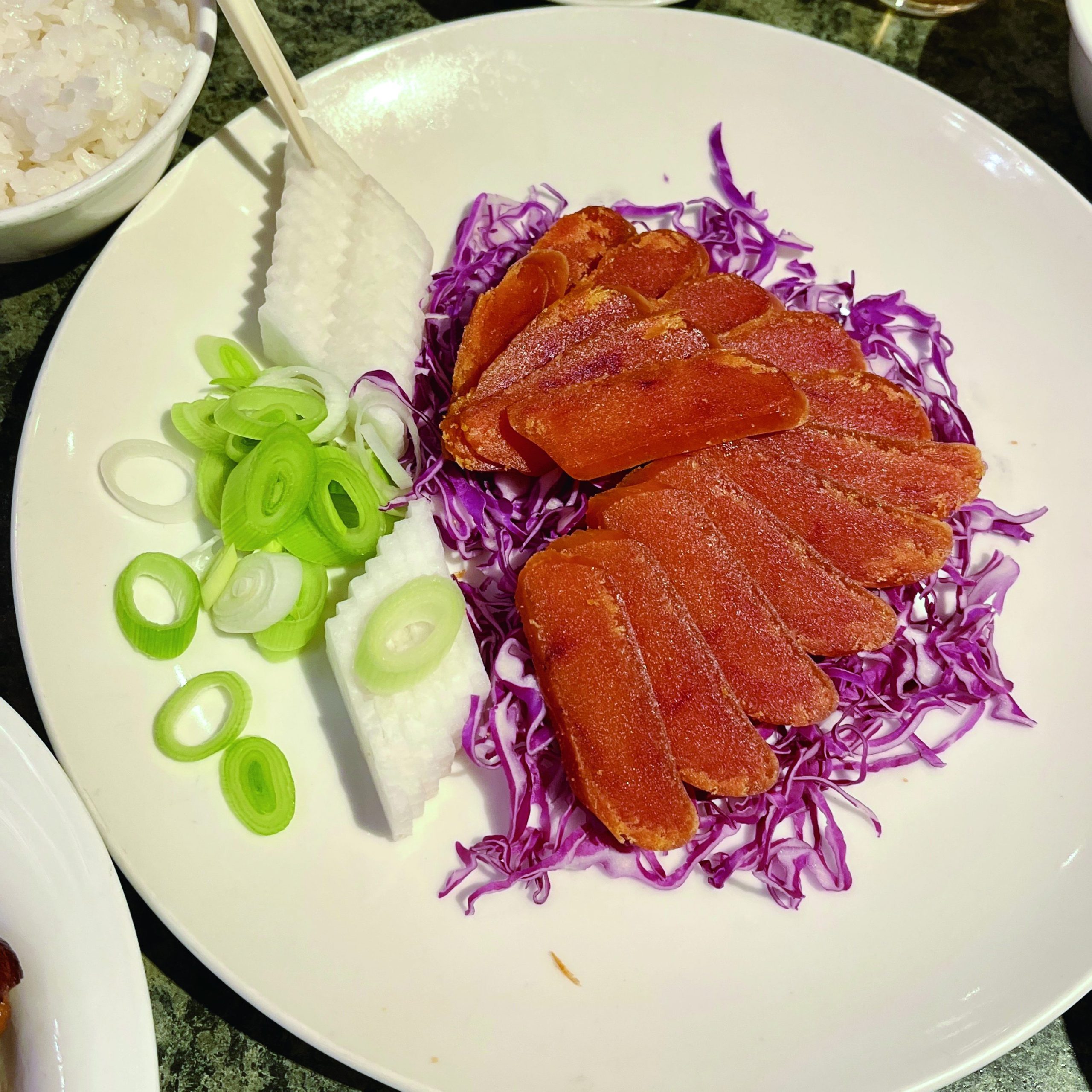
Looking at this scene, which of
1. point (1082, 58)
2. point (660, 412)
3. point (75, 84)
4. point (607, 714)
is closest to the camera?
point (607, 714)

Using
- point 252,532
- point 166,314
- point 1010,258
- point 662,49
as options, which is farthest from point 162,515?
point 1010,258

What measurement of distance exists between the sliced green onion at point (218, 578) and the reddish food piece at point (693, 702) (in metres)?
0.97

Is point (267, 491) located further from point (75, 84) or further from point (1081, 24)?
point (1081, 24)

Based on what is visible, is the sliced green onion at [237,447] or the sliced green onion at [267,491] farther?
the sliced green onion at [237,447]

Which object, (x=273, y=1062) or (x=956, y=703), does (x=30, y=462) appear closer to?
(x=273, y=1062)

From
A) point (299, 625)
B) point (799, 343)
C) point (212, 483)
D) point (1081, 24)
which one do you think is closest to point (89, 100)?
point (212, 483)

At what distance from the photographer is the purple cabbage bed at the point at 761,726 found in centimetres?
228

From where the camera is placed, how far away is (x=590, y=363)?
239cm

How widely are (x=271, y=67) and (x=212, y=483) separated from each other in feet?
3.60

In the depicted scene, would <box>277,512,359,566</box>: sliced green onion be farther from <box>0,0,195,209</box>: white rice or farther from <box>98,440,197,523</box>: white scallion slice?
<box>0,0,195,209</box>: white rice

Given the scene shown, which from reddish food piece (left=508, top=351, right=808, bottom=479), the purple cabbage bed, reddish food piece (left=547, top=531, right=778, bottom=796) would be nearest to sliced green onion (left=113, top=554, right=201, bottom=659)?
the purple cabbage bed

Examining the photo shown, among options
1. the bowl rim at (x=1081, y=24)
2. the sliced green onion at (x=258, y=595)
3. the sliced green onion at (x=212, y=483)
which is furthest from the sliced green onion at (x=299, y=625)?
the bowl rim at (x=1081, y=24)

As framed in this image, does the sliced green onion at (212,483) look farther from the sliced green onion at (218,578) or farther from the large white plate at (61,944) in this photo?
the large white plate at (61,944)

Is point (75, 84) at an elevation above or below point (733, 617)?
above
